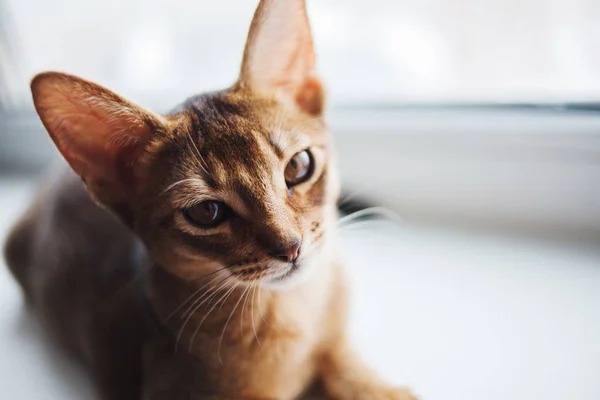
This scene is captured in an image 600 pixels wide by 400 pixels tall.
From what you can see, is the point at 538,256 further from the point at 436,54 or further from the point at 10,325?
the point at 10,325

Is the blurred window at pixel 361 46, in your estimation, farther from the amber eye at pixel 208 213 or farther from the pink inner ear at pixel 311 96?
the amber eye at pixel 208 213

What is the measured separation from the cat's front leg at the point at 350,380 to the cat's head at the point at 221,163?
0.22 metres

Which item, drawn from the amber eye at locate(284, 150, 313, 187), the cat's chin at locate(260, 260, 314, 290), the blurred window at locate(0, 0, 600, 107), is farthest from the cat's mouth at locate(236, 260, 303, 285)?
the blurred window at locate(0, 0, 600, 107)

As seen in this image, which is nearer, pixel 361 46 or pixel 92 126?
pixel 92 126

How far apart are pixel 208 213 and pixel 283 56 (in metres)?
0.26

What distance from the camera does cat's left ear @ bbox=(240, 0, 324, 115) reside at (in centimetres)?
77

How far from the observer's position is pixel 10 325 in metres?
1.11

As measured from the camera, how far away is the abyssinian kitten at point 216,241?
2.45ft

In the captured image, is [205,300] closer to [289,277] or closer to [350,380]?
[289,277]

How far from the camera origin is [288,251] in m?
0.74

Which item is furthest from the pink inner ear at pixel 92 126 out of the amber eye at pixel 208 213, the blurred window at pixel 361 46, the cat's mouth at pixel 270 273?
the blurred window at pixel 361 46

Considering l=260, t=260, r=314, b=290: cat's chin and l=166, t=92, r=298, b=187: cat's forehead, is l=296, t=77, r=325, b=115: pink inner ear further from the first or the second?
l=260, t=260, r=314, b=290: cat's chin

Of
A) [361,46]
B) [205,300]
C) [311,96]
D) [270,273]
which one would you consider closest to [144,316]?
[205,300]

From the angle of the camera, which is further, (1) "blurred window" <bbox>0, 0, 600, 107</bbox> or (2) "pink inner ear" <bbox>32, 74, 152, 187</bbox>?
(1) "blurred window" <bbox>0, 0, 600, 107</bbox>
